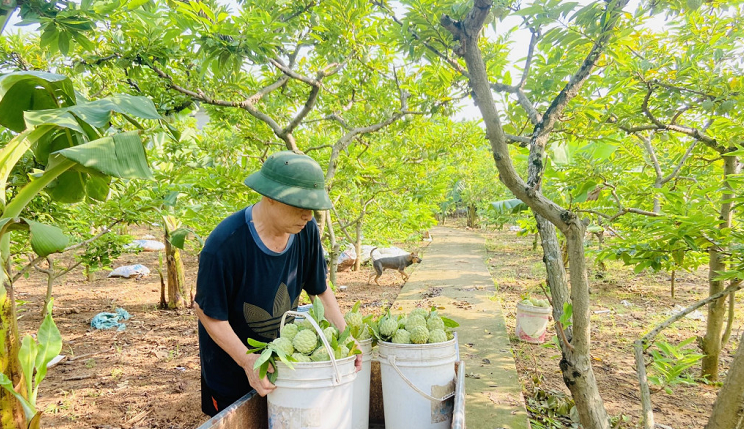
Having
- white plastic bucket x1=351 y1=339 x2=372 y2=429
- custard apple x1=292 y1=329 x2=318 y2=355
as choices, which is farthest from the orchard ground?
custard apple x1=292 y1=329 x2=318 y2=355

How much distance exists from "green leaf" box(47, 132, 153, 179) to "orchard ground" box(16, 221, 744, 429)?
232cm

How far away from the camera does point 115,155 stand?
6.31 feet

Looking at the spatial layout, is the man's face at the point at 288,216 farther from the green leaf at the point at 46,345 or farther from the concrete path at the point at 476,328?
the concrete path at the point at 476,328

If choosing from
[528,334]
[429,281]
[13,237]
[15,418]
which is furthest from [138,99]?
[429,281]

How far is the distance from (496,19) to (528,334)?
4003 millimetres

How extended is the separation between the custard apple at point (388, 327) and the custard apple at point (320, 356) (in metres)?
0.35

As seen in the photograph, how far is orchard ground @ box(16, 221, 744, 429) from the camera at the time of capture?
11.4 ft

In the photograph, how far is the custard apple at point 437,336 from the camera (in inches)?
69.0

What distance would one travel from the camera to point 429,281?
878 centimetres

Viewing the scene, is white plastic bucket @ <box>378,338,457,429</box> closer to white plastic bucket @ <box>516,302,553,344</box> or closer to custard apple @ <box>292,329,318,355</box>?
custard apple @ <box>292,329,318,355</box>

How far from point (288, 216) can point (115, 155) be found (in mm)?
877

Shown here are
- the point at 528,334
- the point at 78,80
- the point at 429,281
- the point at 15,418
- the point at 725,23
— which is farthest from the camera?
the point at 429,281

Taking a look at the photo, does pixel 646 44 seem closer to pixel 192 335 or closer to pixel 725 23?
pixel 725 23

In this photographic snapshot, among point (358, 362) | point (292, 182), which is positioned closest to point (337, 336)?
point (358, 362)
